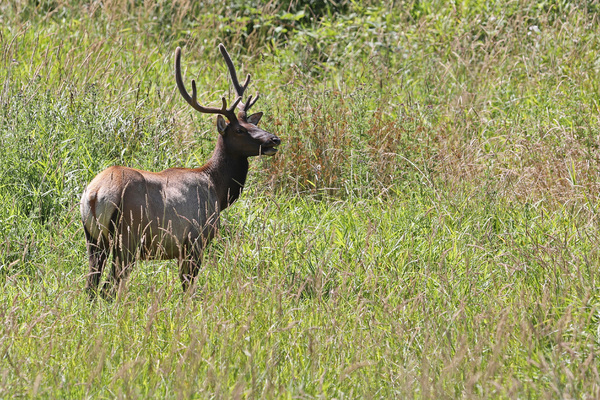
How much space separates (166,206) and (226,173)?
2.71 feet

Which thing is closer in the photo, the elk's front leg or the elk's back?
the elk's back

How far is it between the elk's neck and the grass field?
165 millimetres

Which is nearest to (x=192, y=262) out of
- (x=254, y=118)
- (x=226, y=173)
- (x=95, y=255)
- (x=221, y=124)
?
(x=95, y=255)

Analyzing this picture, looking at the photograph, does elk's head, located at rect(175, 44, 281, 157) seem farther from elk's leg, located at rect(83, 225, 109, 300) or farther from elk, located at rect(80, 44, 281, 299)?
elk's leg, located at rect(83, 225, 109, 300)

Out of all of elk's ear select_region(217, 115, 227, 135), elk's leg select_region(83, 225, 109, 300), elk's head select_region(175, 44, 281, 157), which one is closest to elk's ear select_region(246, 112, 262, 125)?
elk's head select_region(175, 44, 281, 157)

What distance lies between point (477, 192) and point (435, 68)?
9.77ft

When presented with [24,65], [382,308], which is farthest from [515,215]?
[24,65]

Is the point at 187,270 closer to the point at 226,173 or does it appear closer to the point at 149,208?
the point at 149,208

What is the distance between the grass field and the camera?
3723mm

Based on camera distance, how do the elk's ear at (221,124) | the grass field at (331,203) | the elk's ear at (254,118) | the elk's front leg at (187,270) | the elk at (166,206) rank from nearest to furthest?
1. the grass field at (331,203)
2. the elk at (166,206)
3. the elk's front leg at (187,270)
4. the elk's ear at (221,124)
5. the elk's ear at (254,118)

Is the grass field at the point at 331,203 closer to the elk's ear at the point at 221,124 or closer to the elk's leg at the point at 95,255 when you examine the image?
the elk's leg at the point at 95,255

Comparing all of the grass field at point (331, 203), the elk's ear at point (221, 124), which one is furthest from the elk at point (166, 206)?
the grass field at point (331, 203)

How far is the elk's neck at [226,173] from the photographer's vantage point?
5.98 meters

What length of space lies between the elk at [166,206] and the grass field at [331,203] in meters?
0.16
